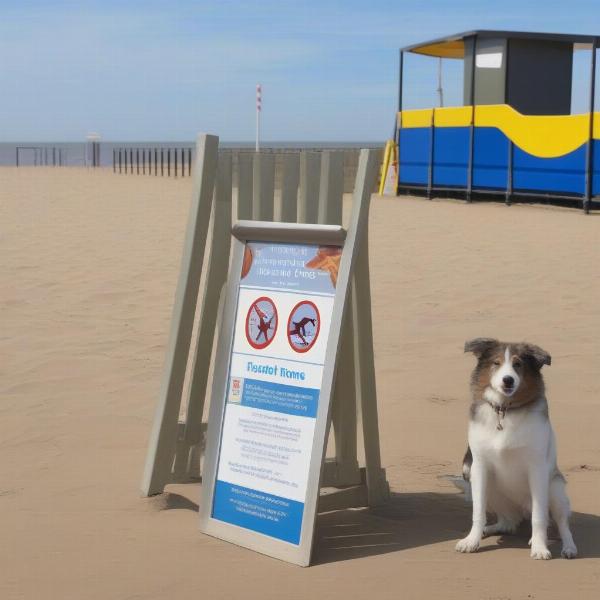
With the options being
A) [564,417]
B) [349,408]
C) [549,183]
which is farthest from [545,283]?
[549,183]

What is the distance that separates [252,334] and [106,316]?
5258 millimetres

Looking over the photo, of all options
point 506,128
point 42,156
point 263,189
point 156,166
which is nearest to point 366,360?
point 263,189

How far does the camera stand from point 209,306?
4.80 meters

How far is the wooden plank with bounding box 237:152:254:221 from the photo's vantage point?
4.66m

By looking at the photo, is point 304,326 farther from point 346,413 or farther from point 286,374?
point 346,413

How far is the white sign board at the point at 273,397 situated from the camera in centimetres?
419

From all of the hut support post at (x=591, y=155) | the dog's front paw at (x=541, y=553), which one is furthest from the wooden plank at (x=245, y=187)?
the hut support post at (x=591, y=155)

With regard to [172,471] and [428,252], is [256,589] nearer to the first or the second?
[172,471]

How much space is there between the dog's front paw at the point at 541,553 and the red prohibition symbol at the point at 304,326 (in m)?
1.14

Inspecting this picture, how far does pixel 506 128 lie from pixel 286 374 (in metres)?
18.1

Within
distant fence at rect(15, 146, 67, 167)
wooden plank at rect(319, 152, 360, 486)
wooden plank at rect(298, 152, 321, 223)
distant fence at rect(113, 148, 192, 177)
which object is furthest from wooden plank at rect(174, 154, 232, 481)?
distant fence at rect(15, 146, 67, 167)

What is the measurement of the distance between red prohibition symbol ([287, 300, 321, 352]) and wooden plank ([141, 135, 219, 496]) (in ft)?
1.92

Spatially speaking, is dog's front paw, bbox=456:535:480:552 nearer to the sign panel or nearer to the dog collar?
the dog collar

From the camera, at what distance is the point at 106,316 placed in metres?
9.49
